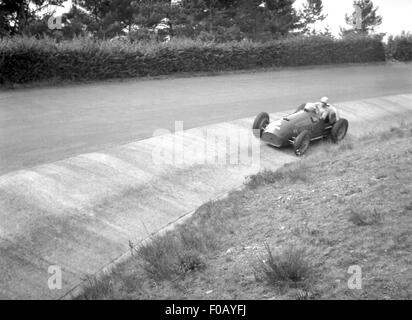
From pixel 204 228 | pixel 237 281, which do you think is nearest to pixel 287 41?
pixel 204 228

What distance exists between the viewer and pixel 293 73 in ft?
94.9

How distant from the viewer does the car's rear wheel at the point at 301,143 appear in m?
14.5

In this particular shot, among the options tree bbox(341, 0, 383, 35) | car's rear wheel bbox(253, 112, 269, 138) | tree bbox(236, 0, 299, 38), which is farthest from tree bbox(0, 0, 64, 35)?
tree bbox(341, 0, 383, 35)

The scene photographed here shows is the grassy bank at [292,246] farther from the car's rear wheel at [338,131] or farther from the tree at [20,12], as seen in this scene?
the tree at [20,12]

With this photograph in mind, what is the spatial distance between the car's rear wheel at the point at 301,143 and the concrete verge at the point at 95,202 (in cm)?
33

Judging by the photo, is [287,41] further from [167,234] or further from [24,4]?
[167,234]

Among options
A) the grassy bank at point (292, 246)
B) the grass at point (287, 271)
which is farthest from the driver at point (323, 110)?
the grass at point (287, 271)

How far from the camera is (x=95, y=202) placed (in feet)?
36.2

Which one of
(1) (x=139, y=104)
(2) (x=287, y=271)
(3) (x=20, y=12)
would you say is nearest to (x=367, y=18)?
(3) (x=20, y=12)

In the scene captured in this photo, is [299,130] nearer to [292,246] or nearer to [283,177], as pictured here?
[283,177]

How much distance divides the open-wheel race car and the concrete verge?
0.42 m

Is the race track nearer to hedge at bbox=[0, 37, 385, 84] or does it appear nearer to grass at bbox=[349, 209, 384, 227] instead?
hedge at bbox=[0, 37, 385, 84]

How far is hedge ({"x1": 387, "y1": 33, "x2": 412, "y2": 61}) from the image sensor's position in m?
35.6

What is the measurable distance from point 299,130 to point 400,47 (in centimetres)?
2505
